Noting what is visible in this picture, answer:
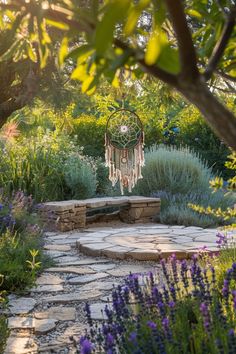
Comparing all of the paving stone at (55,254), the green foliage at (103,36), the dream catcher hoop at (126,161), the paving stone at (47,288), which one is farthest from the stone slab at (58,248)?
the green foliage at (103,36)

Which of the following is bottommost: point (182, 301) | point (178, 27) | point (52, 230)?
point (52, 230)

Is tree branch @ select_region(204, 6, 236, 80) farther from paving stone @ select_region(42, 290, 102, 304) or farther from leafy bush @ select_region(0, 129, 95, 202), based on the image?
leafy bush @ select_region(0, 129, 95, 202)

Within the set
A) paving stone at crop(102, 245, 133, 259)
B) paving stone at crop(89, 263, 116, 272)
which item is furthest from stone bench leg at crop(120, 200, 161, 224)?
paving stone at crop(89, 263, 116, 272)

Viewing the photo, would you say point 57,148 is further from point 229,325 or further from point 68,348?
point 229,325

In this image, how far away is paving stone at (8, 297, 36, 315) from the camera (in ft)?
12.5

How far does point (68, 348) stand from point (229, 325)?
1.14m

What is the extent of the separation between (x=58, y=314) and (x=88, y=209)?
4639 mm

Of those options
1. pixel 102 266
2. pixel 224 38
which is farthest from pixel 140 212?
pixel 224 38

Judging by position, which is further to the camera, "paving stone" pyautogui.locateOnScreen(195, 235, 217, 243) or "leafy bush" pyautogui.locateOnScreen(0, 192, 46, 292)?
"paving stone" pyautogui.locateOnScreen(195, 235, 217, 243)

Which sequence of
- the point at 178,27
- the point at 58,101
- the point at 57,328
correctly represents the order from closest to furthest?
the point at 178,27
the point at 57,328
the point at 58,101

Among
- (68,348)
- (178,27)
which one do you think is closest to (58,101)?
(68,348)

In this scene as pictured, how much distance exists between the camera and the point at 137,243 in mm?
6160

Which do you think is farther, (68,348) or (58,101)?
(58,101)

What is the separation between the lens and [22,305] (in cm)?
396
